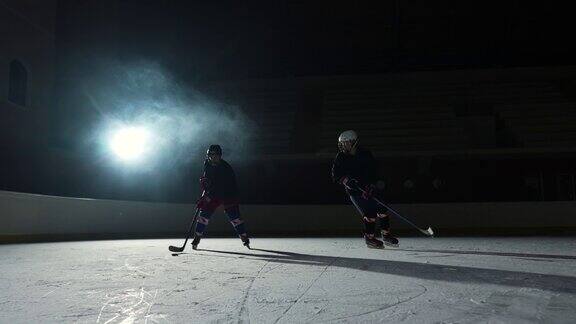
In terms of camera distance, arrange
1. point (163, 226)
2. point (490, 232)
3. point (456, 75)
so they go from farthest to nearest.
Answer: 1. point (456, 75)
2. point (163, 226)
3. point (490, 232)

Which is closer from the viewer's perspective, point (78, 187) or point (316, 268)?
point (316, 268)

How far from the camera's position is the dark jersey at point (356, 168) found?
5.22 meters

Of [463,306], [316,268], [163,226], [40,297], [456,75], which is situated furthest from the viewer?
[456,75]

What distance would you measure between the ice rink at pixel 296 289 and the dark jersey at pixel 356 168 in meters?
1.12

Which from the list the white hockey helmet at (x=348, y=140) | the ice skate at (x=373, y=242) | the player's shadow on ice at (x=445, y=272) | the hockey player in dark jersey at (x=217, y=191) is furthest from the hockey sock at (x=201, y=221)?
the ice skate at (x=373, y=242)

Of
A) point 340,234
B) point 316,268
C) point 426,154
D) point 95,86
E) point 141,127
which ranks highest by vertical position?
point 95,86

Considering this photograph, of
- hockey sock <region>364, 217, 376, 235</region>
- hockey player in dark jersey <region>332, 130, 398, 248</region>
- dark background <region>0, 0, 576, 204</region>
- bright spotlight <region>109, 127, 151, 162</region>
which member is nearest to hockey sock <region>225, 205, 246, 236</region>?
hockey player in dark jersey <region>332, 130, 398, 248</region>

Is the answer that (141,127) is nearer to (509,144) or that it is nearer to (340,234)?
(340,234)

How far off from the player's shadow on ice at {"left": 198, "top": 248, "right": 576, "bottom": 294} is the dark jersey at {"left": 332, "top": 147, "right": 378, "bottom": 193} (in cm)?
115

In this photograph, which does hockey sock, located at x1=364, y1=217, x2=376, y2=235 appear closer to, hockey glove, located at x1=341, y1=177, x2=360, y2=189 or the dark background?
hockey glove, located at x1=341, y1=177, x2=360, y2=189

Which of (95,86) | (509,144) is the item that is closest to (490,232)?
(509,144)

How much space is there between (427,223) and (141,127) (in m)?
7.77

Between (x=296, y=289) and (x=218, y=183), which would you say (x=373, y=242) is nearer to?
(x=218, y=183)

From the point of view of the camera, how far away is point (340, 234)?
8.99 meters
